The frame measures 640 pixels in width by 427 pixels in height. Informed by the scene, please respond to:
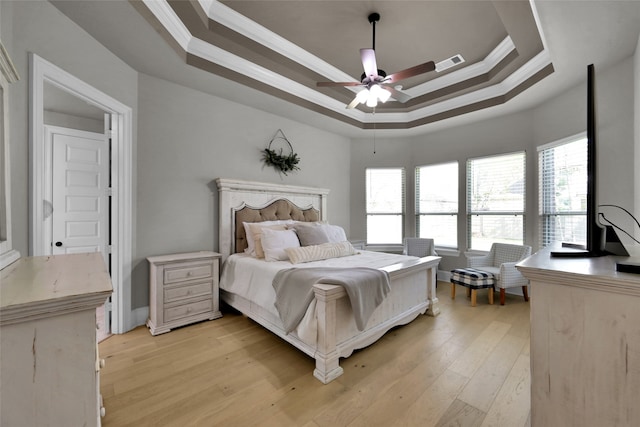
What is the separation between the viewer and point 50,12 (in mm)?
1902

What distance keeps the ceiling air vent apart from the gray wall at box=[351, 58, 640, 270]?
1170mm

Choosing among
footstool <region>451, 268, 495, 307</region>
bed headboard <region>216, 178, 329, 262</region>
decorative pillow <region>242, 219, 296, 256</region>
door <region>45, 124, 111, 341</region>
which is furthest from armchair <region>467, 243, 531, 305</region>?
door <region>45, 124, 111, 341</region>

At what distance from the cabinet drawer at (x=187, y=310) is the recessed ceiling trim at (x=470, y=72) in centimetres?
399

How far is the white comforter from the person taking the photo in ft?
6.87

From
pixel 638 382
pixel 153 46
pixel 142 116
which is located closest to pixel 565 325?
pixel 638 382

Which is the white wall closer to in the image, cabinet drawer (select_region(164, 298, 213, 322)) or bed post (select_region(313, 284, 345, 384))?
bed post (select_region(313, 284, 345, 384))

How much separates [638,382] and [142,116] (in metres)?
3.81

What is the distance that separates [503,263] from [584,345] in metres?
3.20

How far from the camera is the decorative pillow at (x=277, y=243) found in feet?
9.53

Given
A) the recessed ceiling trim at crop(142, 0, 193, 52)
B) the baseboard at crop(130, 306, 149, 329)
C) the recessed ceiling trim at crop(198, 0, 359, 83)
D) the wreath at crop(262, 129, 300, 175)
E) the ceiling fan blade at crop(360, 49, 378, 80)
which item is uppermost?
the recessed ceiling trim at crop(198, 0, 359, 83)

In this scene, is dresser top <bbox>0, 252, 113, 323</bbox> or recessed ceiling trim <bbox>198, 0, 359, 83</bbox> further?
recessed ceiling trim <bbox>198, 0, 359, 83</bbox>

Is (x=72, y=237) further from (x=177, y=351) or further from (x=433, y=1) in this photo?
(x=433, y=1)

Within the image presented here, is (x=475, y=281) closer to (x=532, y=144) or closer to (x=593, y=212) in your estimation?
(x=532, y=144)

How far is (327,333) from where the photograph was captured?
197 cm
